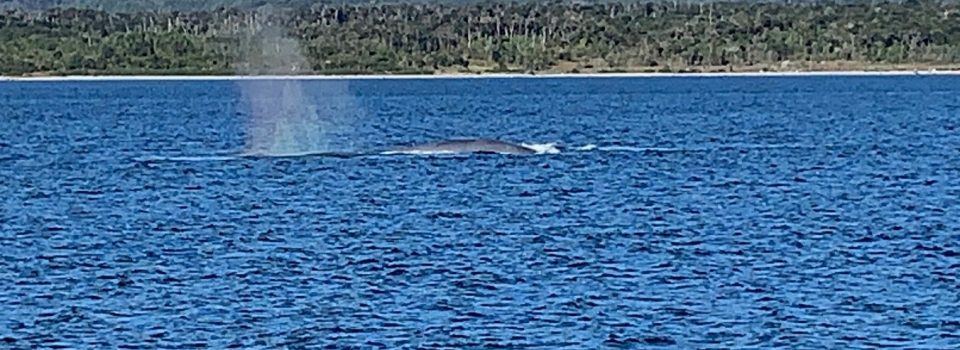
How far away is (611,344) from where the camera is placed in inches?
1297

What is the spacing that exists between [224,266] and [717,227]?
38.6ft

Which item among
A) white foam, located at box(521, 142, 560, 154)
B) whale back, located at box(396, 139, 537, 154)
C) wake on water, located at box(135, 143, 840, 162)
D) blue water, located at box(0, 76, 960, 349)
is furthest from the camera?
white foam, located at box(521, 142, 560, 154)

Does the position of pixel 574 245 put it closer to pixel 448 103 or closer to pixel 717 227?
pixel 717 227

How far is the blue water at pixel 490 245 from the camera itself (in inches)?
1366

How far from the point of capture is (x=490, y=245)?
46.1 m

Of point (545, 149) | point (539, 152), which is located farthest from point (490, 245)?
point (545, 149)

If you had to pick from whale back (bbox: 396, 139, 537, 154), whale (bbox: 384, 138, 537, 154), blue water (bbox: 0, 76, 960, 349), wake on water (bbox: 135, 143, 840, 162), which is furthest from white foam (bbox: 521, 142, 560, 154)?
whale back (bbox: 396, 139, 537, 154)

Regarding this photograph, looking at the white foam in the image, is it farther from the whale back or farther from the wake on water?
the whale back

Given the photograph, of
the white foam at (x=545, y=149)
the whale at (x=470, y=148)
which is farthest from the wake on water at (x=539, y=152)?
the whale at (x=470, y=148)

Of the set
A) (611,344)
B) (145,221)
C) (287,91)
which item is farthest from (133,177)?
(287,91)

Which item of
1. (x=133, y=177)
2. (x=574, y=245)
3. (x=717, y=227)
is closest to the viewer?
(x=574, y=245)

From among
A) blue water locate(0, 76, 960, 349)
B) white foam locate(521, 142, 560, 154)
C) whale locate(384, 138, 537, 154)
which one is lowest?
white foam locate(521, 142, 560, 154)

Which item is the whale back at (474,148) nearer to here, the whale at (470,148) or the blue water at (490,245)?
the whale at (470,148)

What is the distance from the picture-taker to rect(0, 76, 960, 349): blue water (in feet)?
114
